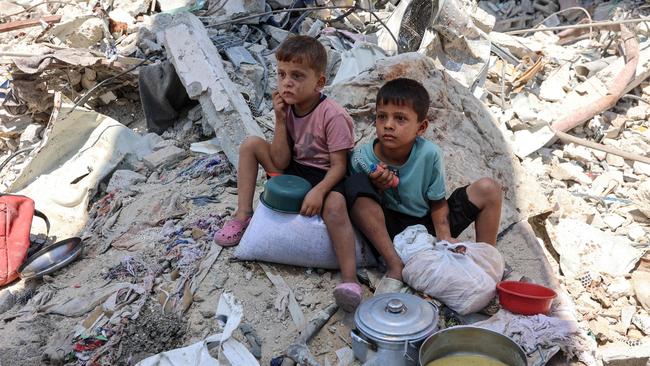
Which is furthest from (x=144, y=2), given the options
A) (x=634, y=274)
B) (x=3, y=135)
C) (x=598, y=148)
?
(x=634, y=274)

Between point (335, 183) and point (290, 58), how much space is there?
671mm

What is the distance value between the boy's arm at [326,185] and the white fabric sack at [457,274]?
52 centimetres

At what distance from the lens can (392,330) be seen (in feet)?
7.97

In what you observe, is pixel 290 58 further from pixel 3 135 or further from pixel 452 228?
pixel 3 135

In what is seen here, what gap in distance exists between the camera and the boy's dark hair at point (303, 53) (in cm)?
310

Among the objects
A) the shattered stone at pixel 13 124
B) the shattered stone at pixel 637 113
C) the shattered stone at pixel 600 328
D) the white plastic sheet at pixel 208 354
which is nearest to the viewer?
the white plastic sheet at pixel 208 354

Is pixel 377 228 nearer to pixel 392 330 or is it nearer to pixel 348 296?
pixel 348 296

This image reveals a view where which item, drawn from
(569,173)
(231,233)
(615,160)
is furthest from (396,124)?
(615,160)

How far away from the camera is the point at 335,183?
311cm

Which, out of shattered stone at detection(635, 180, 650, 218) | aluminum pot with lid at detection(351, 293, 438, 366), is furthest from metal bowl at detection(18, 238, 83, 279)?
shattered stone at detection(635, 180, 650, 218)

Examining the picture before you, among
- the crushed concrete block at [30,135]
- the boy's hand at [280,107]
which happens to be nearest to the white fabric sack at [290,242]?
the boy's hand at [280,107]

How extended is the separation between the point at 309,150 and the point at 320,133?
12 cm

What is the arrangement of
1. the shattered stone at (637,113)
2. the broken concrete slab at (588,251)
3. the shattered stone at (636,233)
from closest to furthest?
the broken concrete slab at (588,251)
the shattered stone at (636,233)
the shattered stone at (637,113)

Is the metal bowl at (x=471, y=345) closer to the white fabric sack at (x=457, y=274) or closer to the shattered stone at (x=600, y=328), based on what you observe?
the white fabric sack at (x=457, y=274)
